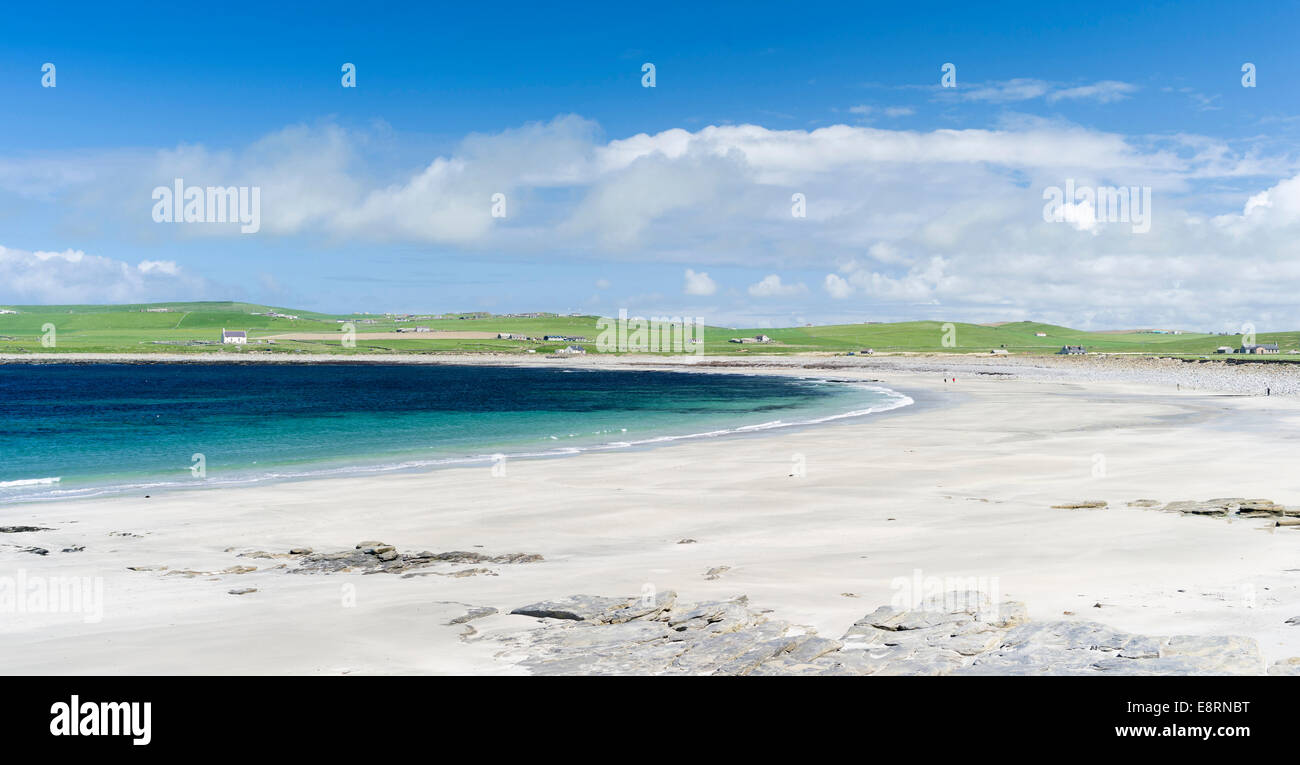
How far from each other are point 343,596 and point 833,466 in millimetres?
21900

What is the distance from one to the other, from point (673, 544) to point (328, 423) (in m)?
41.5

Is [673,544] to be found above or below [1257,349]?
below

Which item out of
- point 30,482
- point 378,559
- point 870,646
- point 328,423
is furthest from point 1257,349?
point 30,482

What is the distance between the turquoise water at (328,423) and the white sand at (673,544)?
20.0ft

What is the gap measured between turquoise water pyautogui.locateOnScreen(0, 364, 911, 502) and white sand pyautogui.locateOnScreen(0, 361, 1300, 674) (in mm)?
6089

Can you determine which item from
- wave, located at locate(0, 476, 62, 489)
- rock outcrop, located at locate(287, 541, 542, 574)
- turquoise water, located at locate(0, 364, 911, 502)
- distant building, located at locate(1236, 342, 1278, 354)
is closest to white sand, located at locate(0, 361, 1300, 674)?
rock outcrop, located at locate(287, 541, 542, 574)

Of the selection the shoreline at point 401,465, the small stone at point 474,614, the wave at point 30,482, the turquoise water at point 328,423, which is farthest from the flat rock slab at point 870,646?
the wave at point 30,482

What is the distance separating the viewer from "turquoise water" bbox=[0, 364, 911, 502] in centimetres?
3506

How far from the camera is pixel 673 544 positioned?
1981cm

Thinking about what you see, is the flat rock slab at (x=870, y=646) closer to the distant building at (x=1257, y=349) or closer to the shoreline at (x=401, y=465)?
the shoreline at (x=401, y=465)

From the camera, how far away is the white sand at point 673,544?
11953 millimetres

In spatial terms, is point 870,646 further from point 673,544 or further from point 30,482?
point 30,482

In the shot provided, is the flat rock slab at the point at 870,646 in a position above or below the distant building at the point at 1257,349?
below
